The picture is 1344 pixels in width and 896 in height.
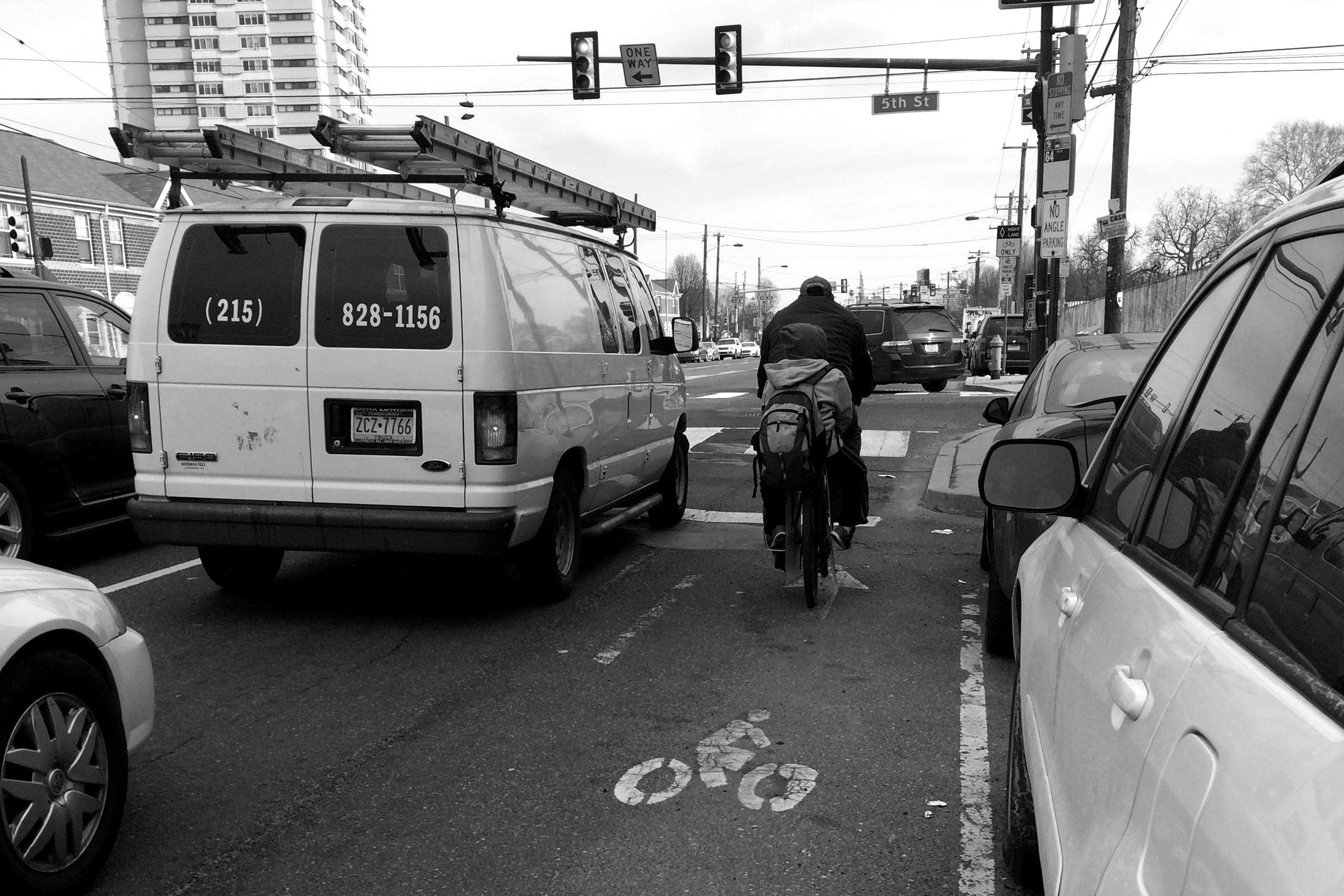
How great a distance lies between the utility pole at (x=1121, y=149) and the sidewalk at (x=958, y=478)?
26.3ft

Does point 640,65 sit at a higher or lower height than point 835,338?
higher

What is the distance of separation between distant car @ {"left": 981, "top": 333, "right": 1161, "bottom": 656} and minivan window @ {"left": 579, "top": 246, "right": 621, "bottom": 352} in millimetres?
2555

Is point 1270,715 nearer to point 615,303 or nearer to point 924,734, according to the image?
point 924,734

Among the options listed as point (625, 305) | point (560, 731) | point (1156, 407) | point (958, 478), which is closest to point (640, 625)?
point (560, 731)

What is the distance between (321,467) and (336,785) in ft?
7.09

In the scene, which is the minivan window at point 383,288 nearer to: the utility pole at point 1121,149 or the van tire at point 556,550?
the van tire at point 556,550

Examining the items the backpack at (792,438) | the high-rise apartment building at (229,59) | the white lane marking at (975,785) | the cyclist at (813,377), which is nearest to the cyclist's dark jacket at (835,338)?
the cyclist at (813,377)

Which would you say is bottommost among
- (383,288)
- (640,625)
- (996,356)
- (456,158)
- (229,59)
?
(640,625)

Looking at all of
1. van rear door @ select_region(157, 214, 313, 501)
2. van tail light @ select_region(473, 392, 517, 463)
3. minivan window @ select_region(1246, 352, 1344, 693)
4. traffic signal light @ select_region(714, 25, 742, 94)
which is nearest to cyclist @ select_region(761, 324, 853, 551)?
van tail light @ select_region(473, 392, 517, 463)

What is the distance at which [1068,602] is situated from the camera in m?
2.36

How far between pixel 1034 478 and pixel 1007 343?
30.3 m

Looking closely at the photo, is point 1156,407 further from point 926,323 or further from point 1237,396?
point 926,323

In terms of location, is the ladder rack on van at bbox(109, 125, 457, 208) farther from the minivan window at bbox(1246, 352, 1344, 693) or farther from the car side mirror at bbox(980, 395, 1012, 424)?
the minivan window at bbox(1246, 352, 1344, 693)

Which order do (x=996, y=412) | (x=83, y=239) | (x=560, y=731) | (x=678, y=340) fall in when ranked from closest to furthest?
(x=560, y=731) < (x=996, y=412) < (x=678, y=340) < (x=83, y=239)
